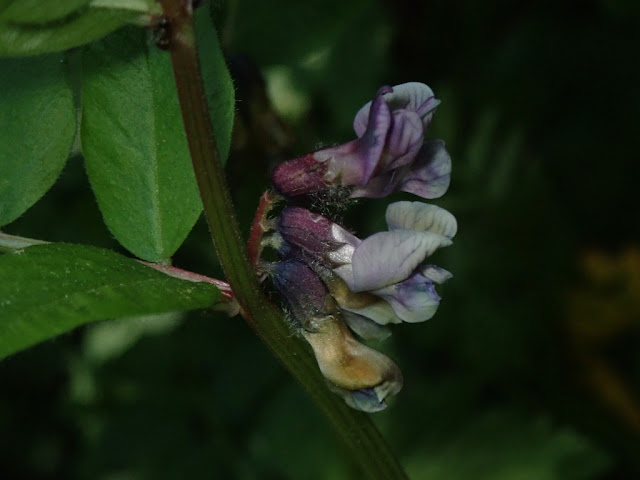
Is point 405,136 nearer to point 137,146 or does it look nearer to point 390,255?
point 390,255

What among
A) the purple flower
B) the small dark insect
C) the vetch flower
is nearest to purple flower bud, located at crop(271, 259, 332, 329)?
the vetch flower

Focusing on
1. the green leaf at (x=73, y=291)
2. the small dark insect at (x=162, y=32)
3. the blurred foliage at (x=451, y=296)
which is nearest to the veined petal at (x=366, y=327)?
the green leaf at (x=73, y=291)

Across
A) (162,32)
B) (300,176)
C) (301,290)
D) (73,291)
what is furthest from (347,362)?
(162,32)

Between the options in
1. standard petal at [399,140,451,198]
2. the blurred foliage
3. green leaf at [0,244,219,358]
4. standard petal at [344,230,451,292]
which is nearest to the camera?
green leaf at [0,244,219,358]

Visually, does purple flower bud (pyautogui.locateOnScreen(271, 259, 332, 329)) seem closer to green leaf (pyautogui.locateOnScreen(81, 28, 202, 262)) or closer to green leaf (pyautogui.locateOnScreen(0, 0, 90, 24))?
green leaf (pyautogui.locateOnScreen(81, 28, 202, 262))

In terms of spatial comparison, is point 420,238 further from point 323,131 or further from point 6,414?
point 6,414

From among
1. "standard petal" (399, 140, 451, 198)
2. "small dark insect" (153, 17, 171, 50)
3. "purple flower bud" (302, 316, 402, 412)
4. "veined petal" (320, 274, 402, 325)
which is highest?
"small dark insect" (153, 17, 171, 50)
